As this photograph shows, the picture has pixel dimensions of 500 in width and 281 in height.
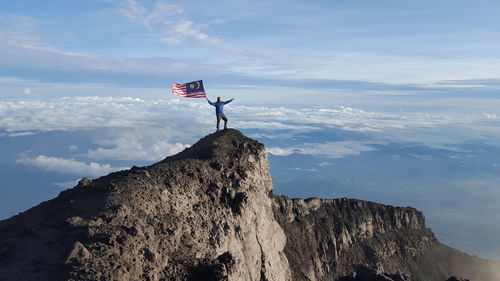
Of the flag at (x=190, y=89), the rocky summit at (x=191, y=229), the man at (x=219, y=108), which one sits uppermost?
the flag at (x=190, y=89)

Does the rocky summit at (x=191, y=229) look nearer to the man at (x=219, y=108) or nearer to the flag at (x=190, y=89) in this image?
the man at (x=219, y=108)

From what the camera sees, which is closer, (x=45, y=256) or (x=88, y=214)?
(x=45, y=256)

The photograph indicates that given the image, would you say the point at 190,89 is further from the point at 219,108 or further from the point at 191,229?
the point at 191,229

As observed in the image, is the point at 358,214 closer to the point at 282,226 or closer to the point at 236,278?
the point at 282,226

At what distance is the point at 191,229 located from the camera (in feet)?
96.5

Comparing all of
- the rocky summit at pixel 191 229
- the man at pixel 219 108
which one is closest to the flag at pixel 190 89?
the man at pixel 219 108

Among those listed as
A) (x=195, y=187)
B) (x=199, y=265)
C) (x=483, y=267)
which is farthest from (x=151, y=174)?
(x=483, y=267)

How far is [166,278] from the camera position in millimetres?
23078

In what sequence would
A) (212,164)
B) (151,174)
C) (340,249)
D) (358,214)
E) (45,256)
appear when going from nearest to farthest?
(45,256)
(151,174)
(212,164)
(340,249)
(358,214)

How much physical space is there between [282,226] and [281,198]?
158 inches

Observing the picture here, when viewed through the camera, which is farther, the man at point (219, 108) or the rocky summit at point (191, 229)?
the man at point (219, 108)

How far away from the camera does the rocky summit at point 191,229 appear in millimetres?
22719

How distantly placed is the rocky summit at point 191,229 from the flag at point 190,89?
518 cm

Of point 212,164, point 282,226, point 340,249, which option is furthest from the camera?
point 340,249
